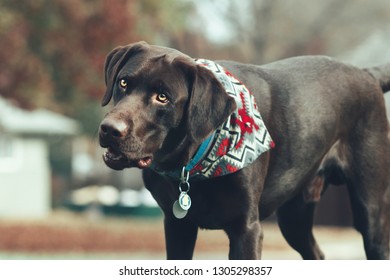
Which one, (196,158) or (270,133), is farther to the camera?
(270,133)

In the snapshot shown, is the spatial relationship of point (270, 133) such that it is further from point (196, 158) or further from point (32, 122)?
point (32, 122)

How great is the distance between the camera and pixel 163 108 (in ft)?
12.9

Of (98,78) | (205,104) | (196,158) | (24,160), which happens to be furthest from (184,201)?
(24,160)

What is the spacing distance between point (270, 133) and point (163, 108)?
2.72ft

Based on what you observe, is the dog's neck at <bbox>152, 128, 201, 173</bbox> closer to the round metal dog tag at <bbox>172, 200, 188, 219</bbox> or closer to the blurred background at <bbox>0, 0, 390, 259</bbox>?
the round metal dog tag at <bbox>172, 200, 188, 219</bbox>

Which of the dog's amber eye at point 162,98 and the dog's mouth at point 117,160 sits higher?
the dog's amber eye at point 162,98

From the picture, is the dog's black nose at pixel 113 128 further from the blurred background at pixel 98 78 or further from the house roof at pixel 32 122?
the house roof at pixel 32 122

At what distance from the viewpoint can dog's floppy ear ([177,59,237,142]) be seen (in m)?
3.96

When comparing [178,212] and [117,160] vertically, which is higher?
[117,160]

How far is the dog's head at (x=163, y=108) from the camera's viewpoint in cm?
385

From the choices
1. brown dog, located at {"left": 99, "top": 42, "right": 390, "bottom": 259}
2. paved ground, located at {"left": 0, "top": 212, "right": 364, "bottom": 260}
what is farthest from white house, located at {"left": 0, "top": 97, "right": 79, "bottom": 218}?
brown dog, located at {"left": 99, "top": 42, "right": 390, "bottom": 259}

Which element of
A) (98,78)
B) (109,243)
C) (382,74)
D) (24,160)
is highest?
(382,74)

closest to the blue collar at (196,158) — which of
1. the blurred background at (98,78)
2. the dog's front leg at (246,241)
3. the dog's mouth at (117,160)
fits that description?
the dog's mouth at (117,160)

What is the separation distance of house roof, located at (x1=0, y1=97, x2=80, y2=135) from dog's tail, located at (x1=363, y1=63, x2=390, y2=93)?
85.8 ft
